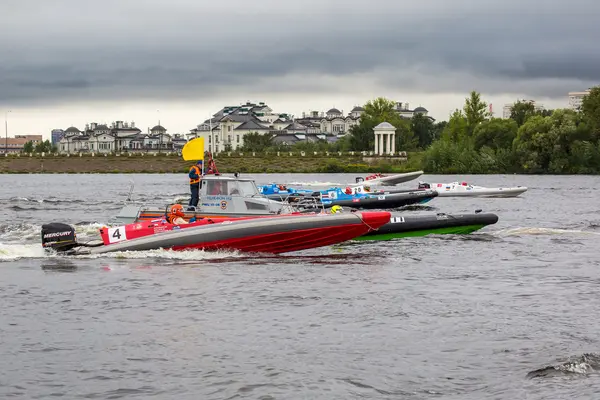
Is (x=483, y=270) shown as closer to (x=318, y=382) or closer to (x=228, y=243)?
(x=228, y=243)

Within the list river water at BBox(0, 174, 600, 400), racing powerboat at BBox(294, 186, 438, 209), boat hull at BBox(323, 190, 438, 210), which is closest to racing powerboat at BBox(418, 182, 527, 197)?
boat hull at BBox(323, 190, 438, 210)

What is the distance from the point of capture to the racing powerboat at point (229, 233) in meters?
26.0

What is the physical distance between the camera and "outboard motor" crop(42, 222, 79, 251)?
2620 centimetres

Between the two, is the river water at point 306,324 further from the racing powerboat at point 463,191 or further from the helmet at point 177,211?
the racing powerboat at point 463,191

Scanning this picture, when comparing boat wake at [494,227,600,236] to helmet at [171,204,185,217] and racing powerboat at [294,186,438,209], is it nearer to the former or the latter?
racing powerboat at [294,186,438,209]

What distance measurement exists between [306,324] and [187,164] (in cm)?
13074

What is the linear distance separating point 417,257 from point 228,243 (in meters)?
6.42

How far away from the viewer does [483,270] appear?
26219mm

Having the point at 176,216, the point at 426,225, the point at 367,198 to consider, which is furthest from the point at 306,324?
the point at 367,198

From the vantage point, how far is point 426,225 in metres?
31.6

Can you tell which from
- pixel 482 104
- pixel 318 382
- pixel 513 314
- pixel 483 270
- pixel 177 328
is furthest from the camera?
pixel 482 104

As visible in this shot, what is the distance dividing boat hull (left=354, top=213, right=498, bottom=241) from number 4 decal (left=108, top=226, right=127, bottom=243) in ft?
28.0

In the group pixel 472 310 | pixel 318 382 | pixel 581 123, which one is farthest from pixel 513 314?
pixel 581 123

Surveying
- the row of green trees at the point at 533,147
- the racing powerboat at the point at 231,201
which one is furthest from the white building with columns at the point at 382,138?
the racing powerboat at the point at 231,201
